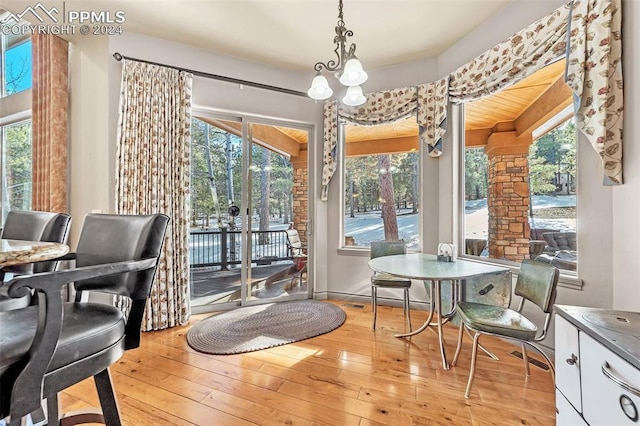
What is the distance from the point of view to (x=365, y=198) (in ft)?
12.0

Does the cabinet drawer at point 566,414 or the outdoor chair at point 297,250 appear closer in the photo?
the cabinet drawer at point 566,414

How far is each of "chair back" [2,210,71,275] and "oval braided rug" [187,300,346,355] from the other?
130cm

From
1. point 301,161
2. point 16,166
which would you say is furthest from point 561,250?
point 16,166

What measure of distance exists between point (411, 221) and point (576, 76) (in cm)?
199

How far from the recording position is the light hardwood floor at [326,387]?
1.58 metres

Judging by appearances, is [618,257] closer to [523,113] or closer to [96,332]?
[523,113]

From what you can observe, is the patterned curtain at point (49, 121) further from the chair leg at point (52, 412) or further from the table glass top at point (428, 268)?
the table glass top at point (428, 268)

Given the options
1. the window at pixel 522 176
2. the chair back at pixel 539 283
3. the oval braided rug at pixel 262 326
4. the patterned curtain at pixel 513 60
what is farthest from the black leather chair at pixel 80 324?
the patterned curtain at pixel 513 60

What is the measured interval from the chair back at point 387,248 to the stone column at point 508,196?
0.83 m

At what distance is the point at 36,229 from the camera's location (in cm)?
153

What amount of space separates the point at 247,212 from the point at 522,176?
2.79 m

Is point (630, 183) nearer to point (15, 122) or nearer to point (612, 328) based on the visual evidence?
point (612, 328)

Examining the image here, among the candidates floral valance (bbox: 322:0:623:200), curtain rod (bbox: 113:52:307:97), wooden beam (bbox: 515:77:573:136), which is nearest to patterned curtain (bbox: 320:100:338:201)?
curtain rod (bbox: 113:52:307:97)

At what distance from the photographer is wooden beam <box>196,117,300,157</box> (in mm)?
3312
